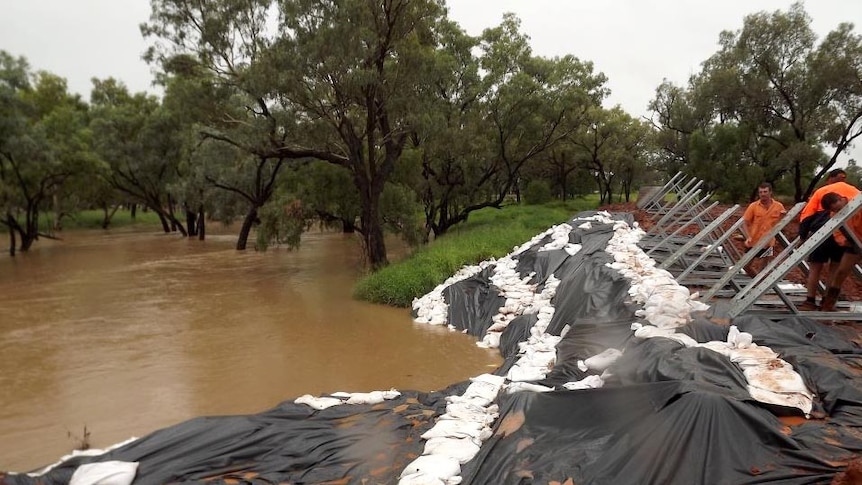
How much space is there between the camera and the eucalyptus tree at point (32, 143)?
14945 mm

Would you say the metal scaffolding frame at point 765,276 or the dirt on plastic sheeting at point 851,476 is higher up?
the metal scaffolding frame at point 765,276

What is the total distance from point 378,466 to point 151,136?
22.7 metres

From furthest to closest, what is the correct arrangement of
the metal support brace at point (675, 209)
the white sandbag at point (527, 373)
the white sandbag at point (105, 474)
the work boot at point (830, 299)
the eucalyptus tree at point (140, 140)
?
the eucalyptus tree at point (140, 140), the metal support brace at point (675, 209), the work boot at point (830, 299), the white sandbag at point (527, 373), the white sandbag at point (105, 474)

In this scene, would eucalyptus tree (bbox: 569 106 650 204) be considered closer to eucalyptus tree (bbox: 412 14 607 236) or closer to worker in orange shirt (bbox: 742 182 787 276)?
eucalyptus tree (bbox: 412 14 607 236)

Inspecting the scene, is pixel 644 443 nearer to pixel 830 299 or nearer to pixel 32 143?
pixel 830 299

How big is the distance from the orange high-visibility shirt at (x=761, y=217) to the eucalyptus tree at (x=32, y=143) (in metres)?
18.8

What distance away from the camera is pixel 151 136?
21.5 m

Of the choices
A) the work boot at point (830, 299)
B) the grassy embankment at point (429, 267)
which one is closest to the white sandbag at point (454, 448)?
the work boot at point (830, 299)

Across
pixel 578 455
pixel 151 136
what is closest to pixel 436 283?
pixel 578 455

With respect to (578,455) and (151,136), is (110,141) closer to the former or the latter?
(151,136)

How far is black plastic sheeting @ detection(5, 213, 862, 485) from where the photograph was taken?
2.35 m

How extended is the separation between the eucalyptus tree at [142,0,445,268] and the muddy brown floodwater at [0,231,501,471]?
10.8 ft

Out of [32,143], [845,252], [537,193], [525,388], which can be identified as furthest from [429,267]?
[537,193]

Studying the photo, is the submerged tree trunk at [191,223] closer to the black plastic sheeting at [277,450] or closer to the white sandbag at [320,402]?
the white sandbag at [320,402]
